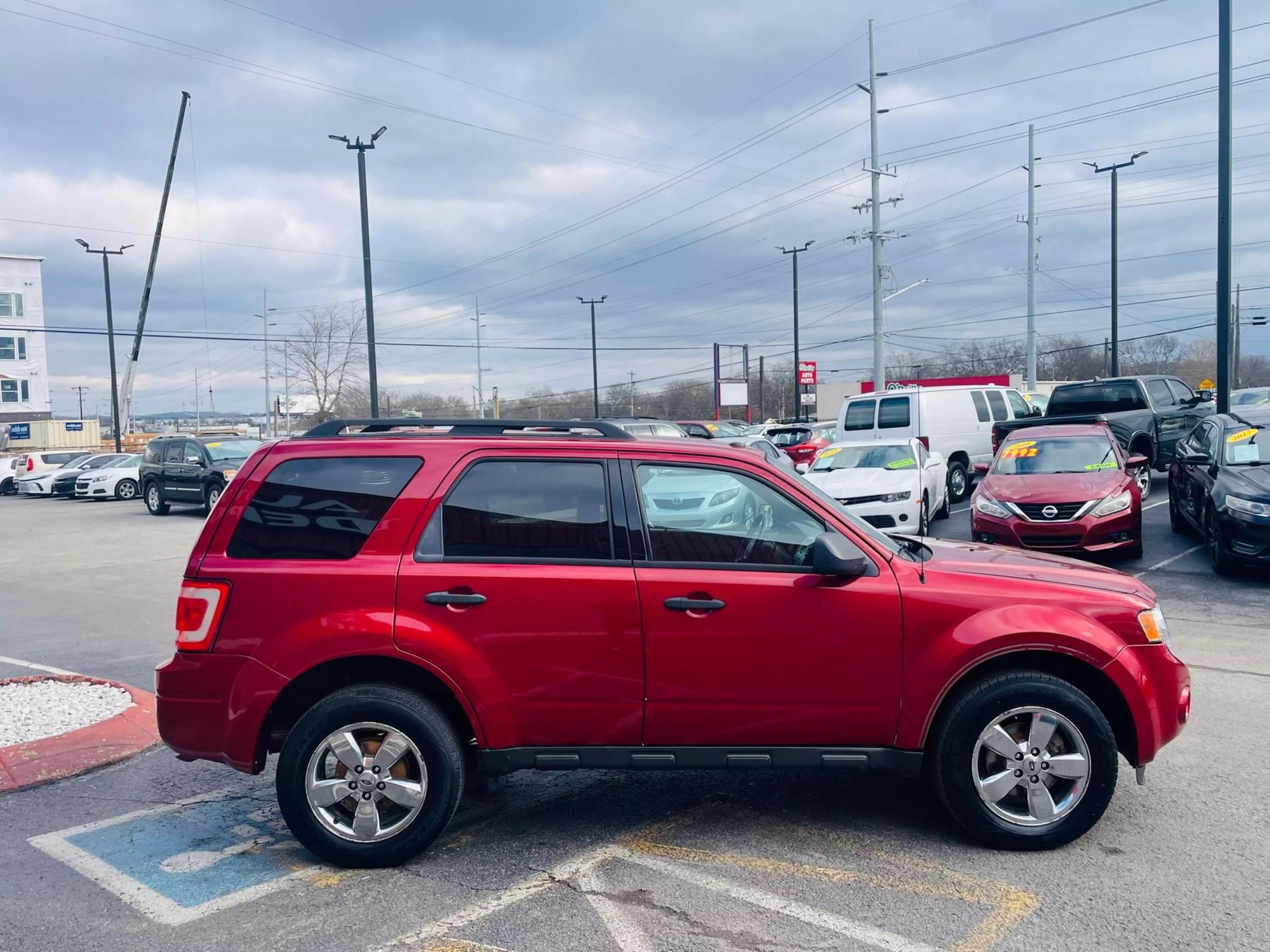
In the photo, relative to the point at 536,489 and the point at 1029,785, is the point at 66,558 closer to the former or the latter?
the point at 536,489

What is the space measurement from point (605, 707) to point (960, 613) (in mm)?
1569

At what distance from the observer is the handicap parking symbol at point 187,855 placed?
4043mm

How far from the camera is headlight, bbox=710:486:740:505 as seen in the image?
442 centimetres

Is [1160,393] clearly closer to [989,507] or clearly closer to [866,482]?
[866,482]

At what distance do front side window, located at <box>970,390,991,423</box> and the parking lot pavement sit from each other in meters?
13.7

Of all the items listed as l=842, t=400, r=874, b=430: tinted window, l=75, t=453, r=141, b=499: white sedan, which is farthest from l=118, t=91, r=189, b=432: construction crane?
l=842, t=400, r=874, b=430: tinted window

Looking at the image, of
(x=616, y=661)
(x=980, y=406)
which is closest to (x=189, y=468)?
(x=980, y=406)

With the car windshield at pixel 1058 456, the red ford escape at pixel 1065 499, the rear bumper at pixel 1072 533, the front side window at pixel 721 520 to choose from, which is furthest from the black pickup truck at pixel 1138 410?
the front side window at pixel 721 520

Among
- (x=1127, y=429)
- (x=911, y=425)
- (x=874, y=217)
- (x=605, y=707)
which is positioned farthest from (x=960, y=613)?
(x=874, y=217)

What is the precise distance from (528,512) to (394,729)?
42.5 inches

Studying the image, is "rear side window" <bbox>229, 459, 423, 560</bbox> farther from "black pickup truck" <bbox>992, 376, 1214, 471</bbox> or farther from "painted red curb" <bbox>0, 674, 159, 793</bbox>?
"black pickup truck" <bbox>992, 376, 1214, 471</bbox>

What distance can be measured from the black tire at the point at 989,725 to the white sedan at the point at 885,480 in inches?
341

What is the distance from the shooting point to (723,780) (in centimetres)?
528

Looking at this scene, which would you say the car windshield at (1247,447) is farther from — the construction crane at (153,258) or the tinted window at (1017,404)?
the construction crane at (153,258)
